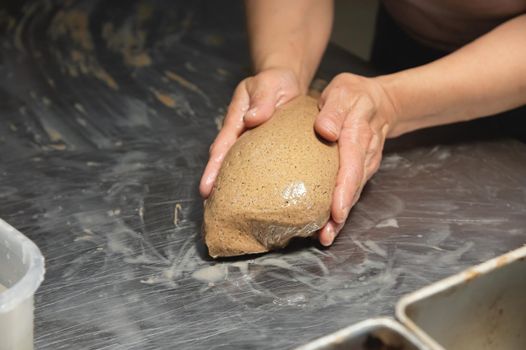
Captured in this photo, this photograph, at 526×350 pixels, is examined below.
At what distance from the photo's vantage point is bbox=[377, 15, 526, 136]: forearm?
4.02ft

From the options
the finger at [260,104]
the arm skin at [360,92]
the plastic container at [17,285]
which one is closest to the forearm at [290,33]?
the arm skin at [360,92]

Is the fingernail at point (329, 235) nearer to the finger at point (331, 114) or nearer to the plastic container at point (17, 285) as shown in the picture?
the finger at point (331, 114)

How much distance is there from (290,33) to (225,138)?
34cm

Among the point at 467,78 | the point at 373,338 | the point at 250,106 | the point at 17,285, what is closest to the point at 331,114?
the point at 250,106

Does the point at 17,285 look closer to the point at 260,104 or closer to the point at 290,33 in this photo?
the point at 260,104

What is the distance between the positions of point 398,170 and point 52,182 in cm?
60

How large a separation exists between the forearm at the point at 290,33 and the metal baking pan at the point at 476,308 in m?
0.54

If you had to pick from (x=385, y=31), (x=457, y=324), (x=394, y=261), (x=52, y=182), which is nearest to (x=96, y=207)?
(x=52, y=182)

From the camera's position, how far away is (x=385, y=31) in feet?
5.48

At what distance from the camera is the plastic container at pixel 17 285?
2.26 feet

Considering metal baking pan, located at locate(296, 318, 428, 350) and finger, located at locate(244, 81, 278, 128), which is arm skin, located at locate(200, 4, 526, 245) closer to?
finger, located at locate(244, 81, 278, 128)

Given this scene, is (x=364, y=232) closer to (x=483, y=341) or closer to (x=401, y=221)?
(x=401, y=221)

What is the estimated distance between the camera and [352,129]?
1114mm

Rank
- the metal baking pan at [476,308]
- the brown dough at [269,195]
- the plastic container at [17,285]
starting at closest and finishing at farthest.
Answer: the plastic container at [17,285] → the metal baking pan at [476,308] → the brown dough at [269,195]
